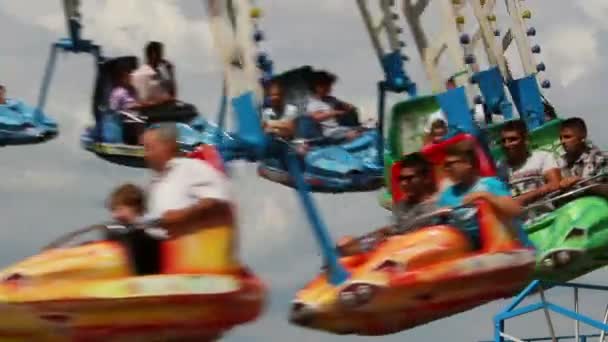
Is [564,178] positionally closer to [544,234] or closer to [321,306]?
[544,234]

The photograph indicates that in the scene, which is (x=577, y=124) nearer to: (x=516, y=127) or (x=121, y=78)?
(x=516, y=127)

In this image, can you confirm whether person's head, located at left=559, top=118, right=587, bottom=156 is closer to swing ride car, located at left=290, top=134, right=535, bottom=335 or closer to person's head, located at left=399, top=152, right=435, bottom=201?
swing ride car, located at left=290, top=134, right=535, bottom=335

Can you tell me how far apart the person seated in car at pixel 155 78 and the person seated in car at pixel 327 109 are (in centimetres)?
129

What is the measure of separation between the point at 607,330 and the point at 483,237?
589 centimetres

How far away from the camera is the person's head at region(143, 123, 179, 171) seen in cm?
891

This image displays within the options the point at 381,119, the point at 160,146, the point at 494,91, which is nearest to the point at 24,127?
the point at 381,119

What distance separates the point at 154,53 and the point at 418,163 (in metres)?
2.68

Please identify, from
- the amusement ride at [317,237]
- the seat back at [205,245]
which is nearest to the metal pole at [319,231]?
the amusement ride at [317,237]

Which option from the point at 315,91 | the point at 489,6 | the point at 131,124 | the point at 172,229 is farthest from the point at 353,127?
the point at 172,229

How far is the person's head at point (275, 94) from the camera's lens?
13547 millimetres

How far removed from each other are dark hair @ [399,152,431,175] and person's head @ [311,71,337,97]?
3310mm

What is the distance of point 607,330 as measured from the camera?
16047 mm

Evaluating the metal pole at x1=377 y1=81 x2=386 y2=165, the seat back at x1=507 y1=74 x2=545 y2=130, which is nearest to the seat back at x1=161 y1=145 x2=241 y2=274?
the metal pole at x1=377 y1=81 x2=386 y2=165

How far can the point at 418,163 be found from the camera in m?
10.7
